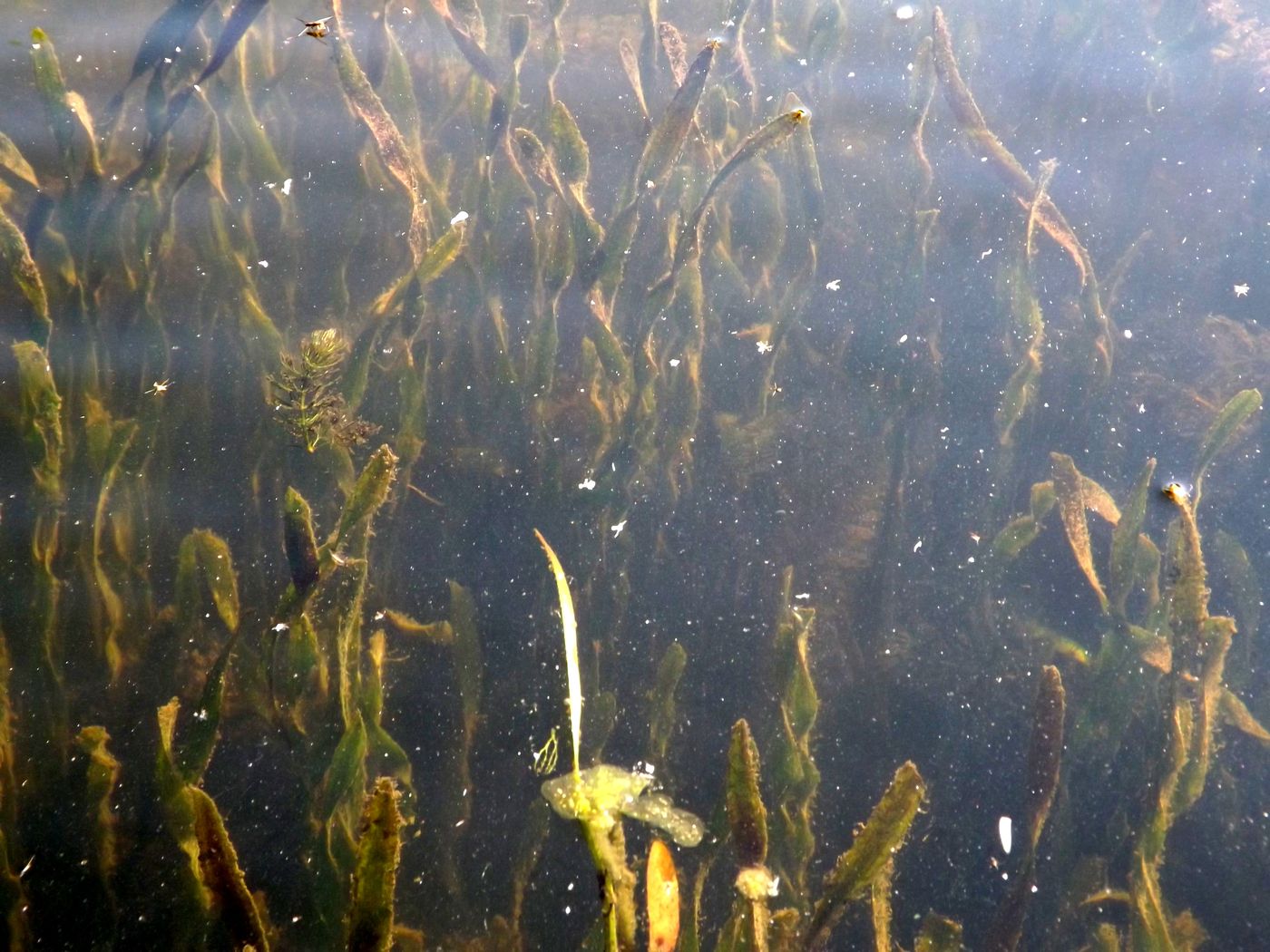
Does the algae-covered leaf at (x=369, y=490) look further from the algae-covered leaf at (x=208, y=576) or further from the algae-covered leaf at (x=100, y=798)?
the algae-covered leaf at (x=100, y=798)

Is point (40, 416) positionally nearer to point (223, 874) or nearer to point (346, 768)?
point (346, 768)

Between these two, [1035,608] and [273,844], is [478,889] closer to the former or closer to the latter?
[273,844]

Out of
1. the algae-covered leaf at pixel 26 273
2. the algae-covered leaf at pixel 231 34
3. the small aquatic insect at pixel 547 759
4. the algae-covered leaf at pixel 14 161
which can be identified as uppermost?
the algae-covered leaf at pixel 231 34

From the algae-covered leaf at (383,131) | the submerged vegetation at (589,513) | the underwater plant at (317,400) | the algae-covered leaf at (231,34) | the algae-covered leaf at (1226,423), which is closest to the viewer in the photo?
the submerged vegetation at (589,513)

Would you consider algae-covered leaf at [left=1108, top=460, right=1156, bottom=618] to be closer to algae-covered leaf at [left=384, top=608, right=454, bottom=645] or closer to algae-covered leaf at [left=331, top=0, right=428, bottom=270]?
algae-covered leaf at [left=384, top=608, right=454, bottom=645]

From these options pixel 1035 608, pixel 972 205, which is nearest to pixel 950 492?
pixel 1035 608

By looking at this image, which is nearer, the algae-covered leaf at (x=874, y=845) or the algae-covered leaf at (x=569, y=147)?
the algae-covered leaf at (x=874, y=845)

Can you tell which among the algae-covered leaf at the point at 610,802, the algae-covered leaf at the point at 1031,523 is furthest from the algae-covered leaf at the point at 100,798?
the algae-covered leaf at the point at 1031,523

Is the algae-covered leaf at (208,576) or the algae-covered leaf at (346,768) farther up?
the algae-covered leaf at (208,576)
